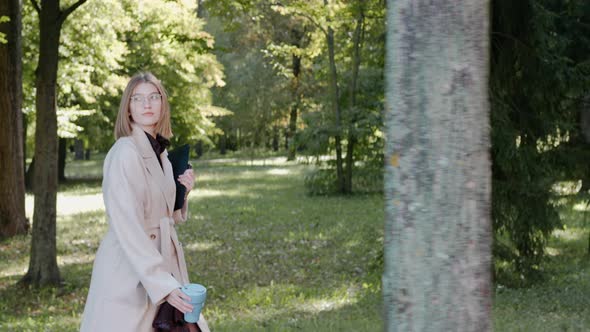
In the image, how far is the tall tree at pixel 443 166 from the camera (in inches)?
111

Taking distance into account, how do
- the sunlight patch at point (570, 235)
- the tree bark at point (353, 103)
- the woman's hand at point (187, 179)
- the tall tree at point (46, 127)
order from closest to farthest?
the woman's hand at point (187, 179), the tall tree at point (46, 127), the sunlight patch at point (570, 235), the tree bark at point (353, 103)

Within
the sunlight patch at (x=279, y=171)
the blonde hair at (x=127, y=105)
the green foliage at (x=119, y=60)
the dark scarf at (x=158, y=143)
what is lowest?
the sunlight patch at (x=279, y=171)

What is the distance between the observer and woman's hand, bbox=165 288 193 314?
152 inches

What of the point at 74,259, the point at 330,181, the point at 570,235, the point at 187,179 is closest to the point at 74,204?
the point at 330,181

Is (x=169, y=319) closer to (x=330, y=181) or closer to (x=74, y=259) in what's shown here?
(x=74, y=259)

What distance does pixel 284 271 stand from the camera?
12.9 metres

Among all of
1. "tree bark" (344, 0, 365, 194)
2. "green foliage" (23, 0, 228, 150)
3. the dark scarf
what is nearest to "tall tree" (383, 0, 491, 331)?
the dark scarf

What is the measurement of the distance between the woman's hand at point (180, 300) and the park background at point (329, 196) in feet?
12.7

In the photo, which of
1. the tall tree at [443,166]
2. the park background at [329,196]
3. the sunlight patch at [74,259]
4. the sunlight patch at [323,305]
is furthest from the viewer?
the sunlight patch at [74,259]

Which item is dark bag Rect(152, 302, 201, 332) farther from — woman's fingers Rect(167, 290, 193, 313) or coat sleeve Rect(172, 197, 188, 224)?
coat sleeve Rect(172, 197, 188, 224)

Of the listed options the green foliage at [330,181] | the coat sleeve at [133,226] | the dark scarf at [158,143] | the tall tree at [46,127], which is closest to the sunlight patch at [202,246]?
the tall tree at [46,127]

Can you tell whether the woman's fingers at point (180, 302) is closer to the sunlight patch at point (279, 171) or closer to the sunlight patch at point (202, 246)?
the sunlight patch at point (202, 246)

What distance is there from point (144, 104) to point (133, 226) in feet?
2.40

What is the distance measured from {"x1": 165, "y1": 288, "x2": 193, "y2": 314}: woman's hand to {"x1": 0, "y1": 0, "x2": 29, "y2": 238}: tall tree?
1315 cm
